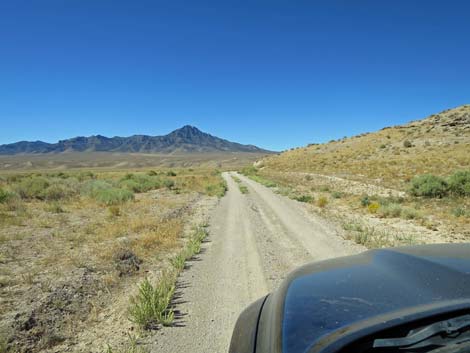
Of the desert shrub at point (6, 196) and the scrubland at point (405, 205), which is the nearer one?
the scrubland at point (405, 205)

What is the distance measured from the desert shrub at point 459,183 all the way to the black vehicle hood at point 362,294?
49.9 feet

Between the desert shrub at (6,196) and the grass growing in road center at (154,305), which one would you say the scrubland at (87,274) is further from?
the desert shrub at (6,196)

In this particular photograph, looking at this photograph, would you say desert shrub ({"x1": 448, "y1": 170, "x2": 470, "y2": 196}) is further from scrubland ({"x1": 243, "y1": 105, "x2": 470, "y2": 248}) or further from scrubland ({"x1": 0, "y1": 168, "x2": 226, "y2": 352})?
scrubland ({"x1": 0, "y1": 168, "x2": 226, "y2": 352})

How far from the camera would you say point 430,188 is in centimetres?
1523

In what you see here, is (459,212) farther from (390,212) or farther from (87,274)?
(87,274)

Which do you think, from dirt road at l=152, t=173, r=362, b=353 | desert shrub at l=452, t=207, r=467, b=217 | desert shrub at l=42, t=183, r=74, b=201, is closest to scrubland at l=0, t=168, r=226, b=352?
dirt road at l=152, t=173, r=362, b=353

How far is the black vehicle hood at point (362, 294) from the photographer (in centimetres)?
158

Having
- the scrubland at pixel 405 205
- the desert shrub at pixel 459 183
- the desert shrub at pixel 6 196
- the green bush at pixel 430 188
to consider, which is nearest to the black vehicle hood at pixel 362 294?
the scrubland at pixel 405 205

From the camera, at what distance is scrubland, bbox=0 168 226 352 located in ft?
13.3

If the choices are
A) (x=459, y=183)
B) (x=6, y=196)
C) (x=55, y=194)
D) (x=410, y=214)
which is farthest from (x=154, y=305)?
(x=459, y=183)

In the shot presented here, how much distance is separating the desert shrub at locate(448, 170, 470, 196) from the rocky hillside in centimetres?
536

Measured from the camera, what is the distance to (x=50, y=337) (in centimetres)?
392

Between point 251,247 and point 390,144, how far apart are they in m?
48.7

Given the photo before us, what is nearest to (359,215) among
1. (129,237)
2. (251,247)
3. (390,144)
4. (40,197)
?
(251,247)
